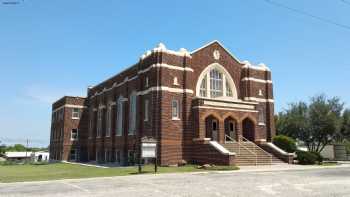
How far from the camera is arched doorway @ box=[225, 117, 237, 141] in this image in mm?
31542

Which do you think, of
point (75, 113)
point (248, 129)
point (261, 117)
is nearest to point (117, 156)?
point (248, 129)

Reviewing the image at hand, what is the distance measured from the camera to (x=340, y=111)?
141 ft

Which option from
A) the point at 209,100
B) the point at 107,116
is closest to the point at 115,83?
the point at 107,116

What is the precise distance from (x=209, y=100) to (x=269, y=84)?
31.0ft

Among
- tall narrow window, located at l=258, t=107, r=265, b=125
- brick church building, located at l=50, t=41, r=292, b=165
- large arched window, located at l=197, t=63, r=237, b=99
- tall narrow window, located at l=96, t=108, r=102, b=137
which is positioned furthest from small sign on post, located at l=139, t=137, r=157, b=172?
tall narrow window, located at l=96, t=108, r=102, b=137

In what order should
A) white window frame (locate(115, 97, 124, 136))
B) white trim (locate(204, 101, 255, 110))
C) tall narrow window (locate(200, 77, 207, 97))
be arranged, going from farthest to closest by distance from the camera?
white window frame (locate(115, 97, 124, 136)) < tall narrow window (locate(200, 77, 207, 97)) < white trim (locate(204, 101, 255, 110))

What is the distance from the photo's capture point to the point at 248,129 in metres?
32.6

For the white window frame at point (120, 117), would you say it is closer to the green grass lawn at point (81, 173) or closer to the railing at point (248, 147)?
the green grass lawn at point (81, 173)

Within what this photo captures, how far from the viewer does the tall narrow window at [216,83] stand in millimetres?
33500

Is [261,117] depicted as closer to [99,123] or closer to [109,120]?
[109,120]

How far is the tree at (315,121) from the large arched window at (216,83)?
44.6ft

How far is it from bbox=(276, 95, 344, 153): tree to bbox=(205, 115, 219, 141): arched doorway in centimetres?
1678

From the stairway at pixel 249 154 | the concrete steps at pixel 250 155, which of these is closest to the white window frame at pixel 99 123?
the stairway at pixel 249 154

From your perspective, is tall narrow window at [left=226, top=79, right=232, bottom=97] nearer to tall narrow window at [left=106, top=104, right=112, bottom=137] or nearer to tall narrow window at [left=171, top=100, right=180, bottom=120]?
tall narrow window at [left=171, top=100, right=180, bottom=120]
